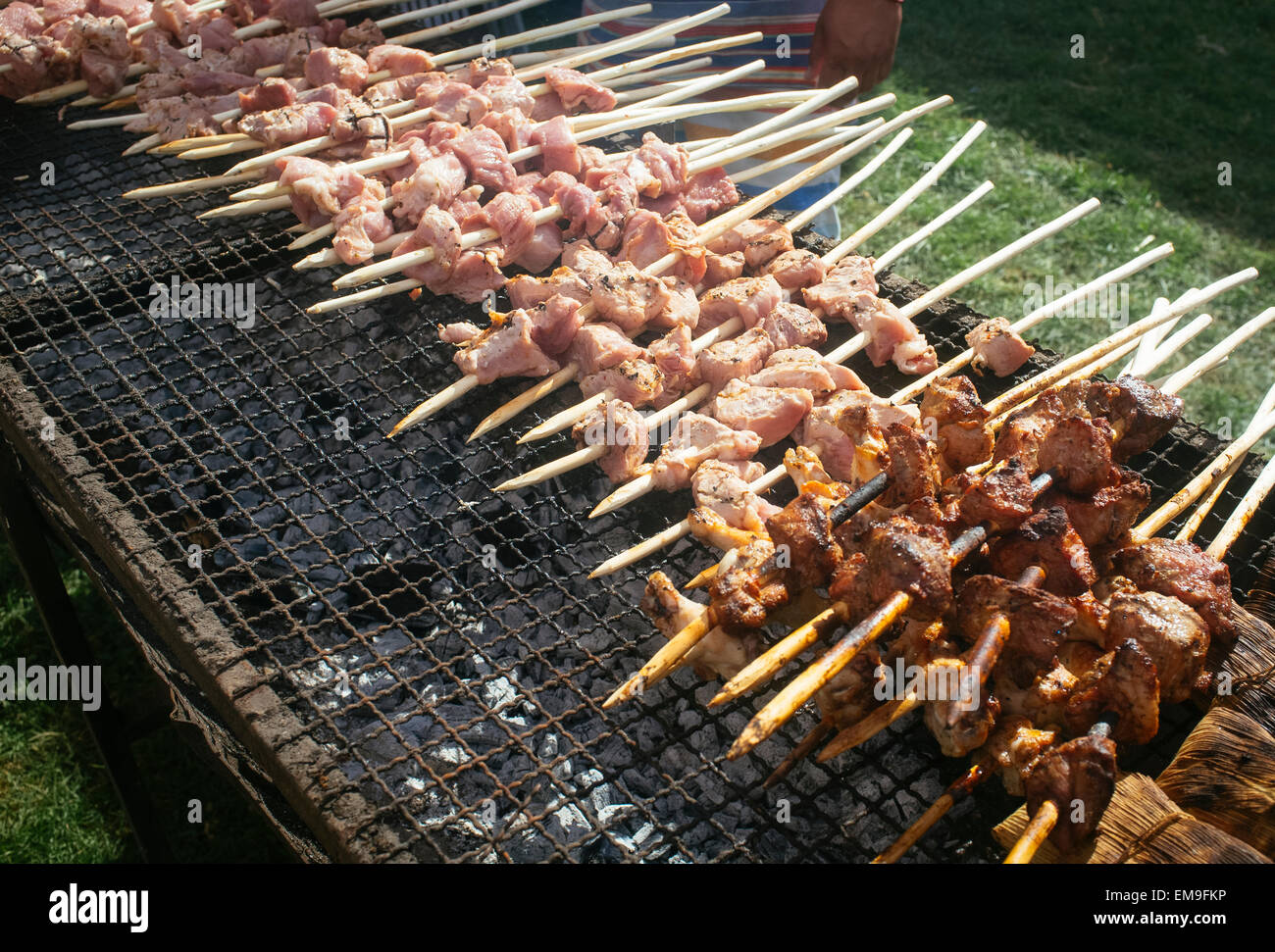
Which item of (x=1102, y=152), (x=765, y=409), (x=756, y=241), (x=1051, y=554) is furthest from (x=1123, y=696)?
(x=1102, y=152)

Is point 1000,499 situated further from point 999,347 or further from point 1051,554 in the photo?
point 999,347

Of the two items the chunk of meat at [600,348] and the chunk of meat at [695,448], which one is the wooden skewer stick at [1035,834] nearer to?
the chunk of meat at [695,448]

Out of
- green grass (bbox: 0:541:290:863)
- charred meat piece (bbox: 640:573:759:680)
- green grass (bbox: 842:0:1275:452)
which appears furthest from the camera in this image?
green grass (bbox: 842:0:1275:452)

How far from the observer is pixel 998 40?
11164 millimetres

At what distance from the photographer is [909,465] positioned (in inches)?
110

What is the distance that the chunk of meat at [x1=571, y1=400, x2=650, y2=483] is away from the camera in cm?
325

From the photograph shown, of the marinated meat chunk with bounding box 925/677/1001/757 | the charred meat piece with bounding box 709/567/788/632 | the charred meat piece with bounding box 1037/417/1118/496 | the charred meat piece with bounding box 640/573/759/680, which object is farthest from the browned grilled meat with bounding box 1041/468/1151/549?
the charred meat piece with bounding box 640/573/759/680

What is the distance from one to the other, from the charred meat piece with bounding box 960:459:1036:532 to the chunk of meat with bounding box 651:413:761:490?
2.51ft

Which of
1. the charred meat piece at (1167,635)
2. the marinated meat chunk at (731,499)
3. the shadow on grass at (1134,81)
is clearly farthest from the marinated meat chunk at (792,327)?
the shadow on grass at (1134,81)

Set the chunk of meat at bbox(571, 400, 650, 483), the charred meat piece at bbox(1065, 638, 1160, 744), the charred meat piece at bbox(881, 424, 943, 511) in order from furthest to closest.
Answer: the chunk of meat at bbox(571, 400, 650, 483) → the charred meat piece at bbox(881, 424, 943, 511) → the charred meat piece at bbox(1065, 638, 1160, 744)

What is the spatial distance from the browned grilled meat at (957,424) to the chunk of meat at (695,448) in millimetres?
594

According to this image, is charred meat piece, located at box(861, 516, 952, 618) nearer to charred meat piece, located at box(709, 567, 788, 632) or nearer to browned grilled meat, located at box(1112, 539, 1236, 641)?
charred meat piece, located at box(709, 567, 788, 632)
